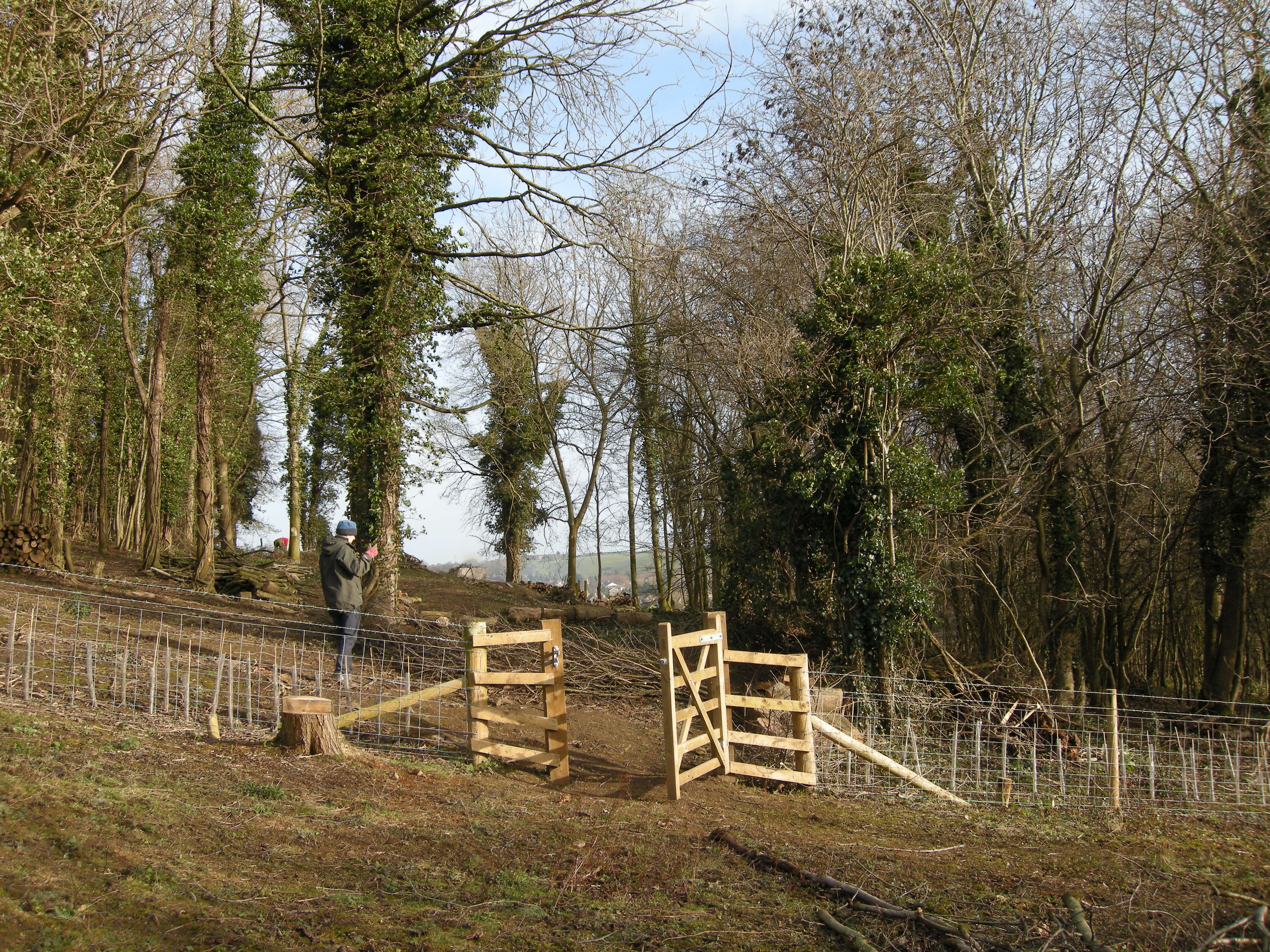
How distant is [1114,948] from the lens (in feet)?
14.2

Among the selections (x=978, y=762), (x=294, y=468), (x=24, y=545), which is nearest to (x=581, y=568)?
(x=294, y=468)

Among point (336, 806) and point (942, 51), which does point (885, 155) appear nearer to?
point (942, 51)

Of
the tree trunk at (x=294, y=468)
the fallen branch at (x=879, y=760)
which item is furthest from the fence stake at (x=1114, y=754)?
the tree trunk at (x=294, y=468)

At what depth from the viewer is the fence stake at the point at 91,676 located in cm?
694

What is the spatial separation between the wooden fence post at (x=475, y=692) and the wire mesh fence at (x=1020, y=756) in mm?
3332

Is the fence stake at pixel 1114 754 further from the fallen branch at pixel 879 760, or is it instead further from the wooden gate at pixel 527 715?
the wooden gate at pixel 527 715

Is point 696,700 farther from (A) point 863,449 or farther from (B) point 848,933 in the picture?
(A) point 863,449

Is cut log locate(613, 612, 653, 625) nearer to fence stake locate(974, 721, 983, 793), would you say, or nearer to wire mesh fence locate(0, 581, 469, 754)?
wire mesh fence locate(0, 581, 469, 754)

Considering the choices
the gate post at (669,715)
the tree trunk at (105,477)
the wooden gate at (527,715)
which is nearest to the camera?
the gate post at (669,715)

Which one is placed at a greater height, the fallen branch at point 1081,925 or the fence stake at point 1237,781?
the fallen branch at point 1081,925

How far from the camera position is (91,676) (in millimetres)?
6961

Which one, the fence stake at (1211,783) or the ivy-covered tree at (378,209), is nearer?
the fence stake at (1211,783)

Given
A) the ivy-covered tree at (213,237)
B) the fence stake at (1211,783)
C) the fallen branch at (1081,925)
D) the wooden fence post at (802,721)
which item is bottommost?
the fence stake at (1211,783)

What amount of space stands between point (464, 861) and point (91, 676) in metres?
3.83
